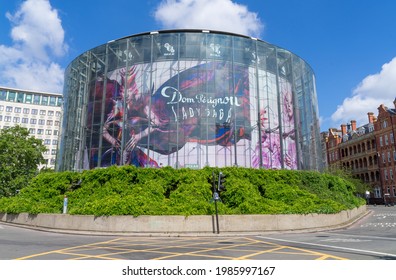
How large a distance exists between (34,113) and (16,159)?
59.5m

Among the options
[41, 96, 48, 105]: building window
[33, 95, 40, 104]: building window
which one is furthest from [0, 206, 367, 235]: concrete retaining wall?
[33, 95, 40, 104]: building window

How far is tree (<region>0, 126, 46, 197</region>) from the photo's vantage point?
43.2 m

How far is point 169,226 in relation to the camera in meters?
18.1

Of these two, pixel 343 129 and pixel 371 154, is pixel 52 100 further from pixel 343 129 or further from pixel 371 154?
pixel 371 154

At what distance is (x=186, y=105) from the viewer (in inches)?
1252

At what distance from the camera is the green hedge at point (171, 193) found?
1961 centimetres

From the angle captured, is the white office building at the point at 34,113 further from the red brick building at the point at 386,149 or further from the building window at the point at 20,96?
the red brick building at the point at 386,149

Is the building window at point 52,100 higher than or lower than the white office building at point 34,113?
higher

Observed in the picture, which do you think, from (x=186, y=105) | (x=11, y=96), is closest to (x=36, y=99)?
(x=11, y=96)

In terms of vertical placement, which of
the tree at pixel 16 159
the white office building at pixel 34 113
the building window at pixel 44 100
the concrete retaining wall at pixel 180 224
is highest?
the building window at pixel 44 100

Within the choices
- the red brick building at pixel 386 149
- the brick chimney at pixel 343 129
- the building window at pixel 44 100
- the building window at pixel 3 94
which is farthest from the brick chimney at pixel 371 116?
the building window at pixel 3 94

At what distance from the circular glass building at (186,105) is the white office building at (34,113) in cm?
6539

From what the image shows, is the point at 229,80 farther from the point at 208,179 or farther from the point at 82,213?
the point at 82,213

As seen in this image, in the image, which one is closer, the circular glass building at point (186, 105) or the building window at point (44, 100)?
the circular glass building at point (186, 105)
